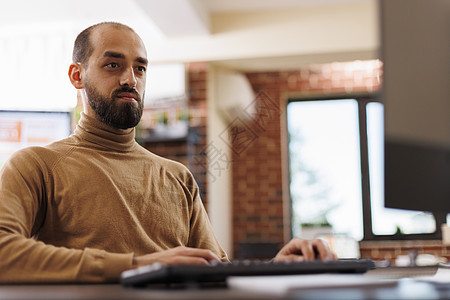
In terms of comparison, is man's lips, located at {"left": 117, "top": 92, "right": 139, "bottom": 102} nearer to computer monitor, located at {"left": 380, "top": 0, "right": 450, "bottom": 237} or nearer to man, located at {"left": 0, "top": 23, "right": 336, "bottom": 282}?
man, located at {"left": 0, "top": 23, "right": 336, "bottom": 282}

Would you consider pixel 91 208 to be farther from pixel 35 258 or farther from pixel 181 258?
pixel 181 258

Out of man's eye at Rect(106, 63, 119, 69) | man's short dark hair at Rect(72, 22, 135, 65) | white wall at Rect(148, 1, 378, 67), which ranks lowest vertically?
man's eye at Rect(106, 63, 119, 69)

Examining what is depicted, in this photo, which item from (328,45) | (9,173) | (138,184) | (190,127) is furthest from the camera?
(190,127)

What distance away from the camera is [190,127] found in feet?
15.6

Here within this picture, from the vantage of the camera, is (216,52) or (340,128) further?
(340,128)

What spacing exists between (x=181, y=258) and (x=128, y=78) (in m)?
0.60

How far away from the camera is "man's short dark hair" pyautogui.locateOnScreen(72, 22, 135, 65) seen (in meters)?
1.29

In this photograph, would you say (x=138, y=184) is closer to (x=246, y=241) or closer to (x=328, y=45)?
(x=328, y=45)

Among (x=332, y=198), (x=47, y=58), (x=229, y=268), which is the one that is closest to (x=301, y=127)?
(x=332, y=198)

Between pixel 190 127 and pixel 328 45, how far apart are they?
1.37m

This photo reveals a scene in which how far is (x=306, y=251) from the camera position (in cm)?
91

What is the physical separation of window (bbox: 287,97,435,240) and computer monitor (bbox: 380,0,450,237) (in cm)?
456

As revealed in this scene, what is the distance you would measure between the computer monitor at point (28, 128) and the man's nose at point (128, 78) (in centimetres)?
334

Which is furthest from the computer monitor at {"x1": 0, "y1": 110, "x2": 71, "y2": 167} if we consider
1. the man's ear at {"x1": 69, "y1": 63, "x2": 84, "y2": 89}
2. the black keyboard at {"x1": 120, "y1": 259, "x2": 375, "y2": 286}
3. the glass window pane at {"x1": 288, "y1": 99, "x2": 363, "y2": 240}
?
the black keyboard at {"x1": 120, "y1": 259, "x2": 375, "y2": 286}
